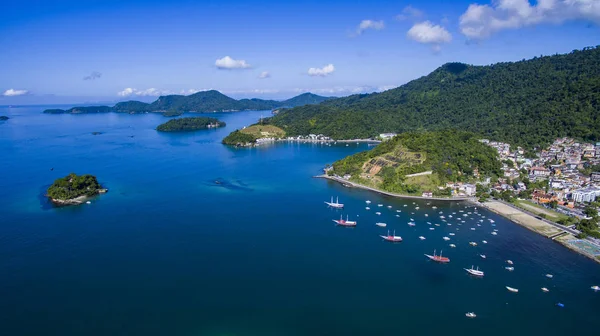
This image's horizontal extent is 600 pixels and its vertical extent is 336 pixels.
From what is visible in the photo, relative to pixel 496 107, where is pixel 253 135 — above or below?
below

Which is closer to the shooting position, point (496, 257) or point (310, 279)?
point (310, 279)

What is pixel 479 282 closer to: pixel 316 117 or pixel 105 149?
pixel 105 149

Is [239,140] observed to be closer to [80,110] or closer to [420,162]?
[420,162]

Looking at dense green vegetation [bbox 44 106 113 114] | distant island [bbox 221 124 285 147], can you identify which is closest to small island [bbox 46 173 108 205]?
distant island [bbox 221 124 285 147]

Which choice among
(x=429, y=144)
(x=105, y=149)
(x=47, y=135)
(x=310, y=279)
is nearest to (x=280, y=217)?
(x=310, y=279)

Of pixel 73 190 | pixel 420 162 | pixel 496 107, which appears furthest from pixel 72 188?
pixel 496 107

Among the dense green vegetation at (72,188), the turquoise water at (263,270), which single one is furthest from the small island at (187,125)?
the dense green vegetation at (72,188)

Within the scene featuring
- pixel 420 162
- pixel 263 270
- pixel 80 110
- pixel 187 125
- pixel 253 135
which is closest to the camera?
pixel 263 270
